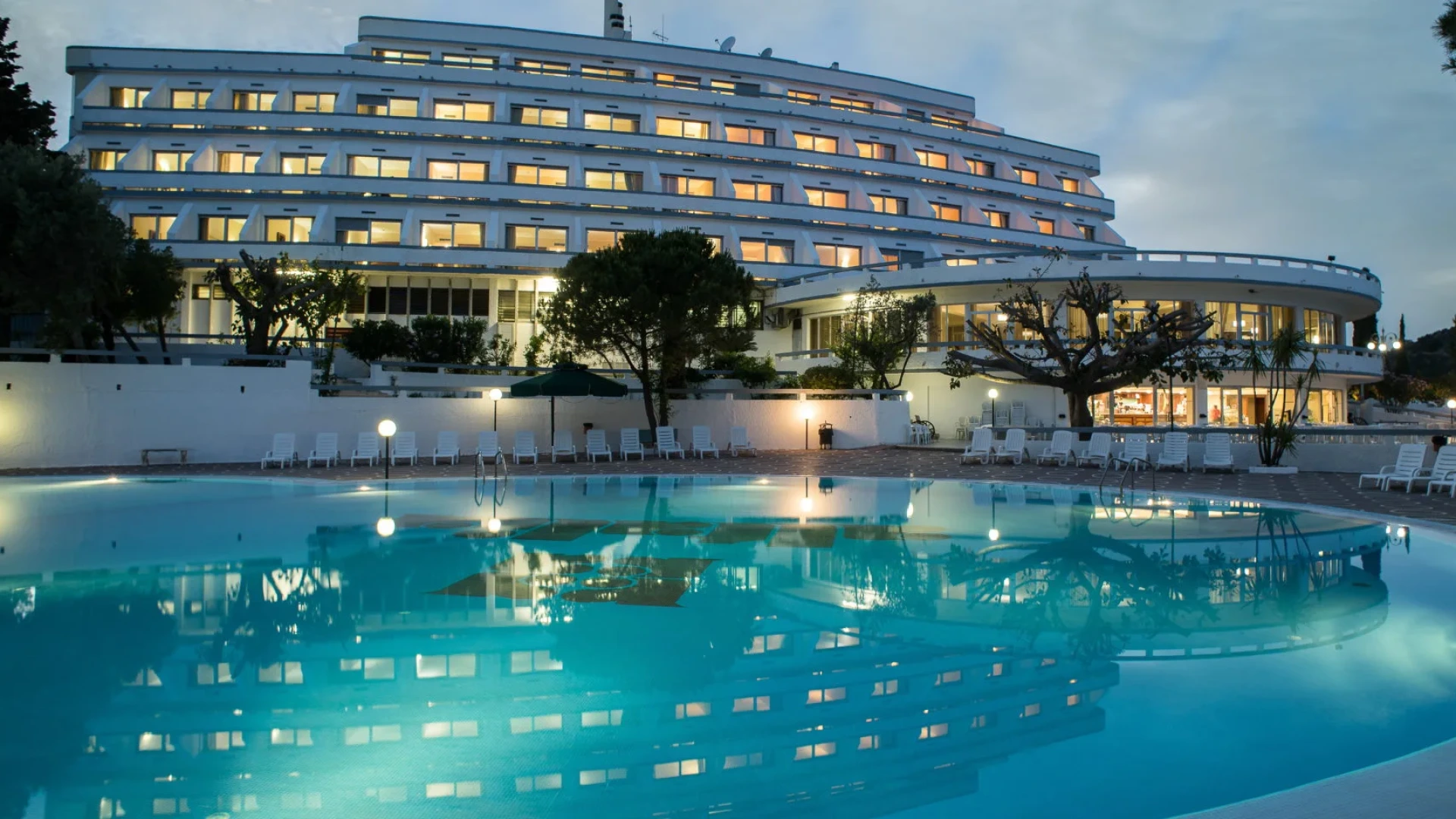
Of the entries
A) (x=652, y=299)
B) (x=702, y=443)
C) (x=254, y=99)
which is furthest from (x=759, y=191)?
(x=254, y=99)

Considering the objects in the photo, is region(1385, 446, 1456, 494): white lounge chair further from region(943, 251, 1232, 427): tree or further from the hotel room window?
the hotel room window

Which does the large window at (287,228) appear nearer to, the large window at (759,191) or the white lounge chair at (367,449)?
the white lounge chair at (367,449)

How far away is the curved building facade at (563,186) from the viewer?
36.0 m

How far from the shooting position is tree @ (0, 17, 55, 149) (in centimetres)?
2520

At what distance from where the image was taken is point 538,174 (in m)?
42.7

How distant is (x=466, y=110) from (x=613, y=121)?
721cm

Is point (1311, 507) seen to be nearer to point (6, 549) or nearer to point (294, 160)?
point (6, 549)

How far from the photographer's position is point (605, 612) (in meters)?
8.02

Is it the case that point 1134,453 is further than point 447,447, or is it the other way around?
point 447,447

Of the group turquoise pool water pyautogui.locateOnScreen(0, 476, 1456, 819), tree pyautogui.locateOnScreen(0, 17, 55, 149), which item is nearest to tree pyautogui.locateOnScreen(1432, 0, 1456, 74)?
turquoise pool water pyautogui.locateOnScreen(0, 476, 1456, 819)

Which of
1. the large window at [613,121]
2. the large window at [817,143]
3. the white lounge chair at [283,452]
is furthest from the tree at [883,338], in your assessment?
the white lounge chair at [283,452]

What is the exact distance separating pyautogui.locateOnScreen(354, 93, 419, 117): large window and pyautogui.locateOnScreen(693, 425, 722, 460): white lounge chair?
25429mm

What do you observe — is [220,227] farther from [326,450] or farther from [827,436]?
[827,436]

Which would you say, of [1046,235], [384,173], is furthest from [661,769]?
[1046,235]
